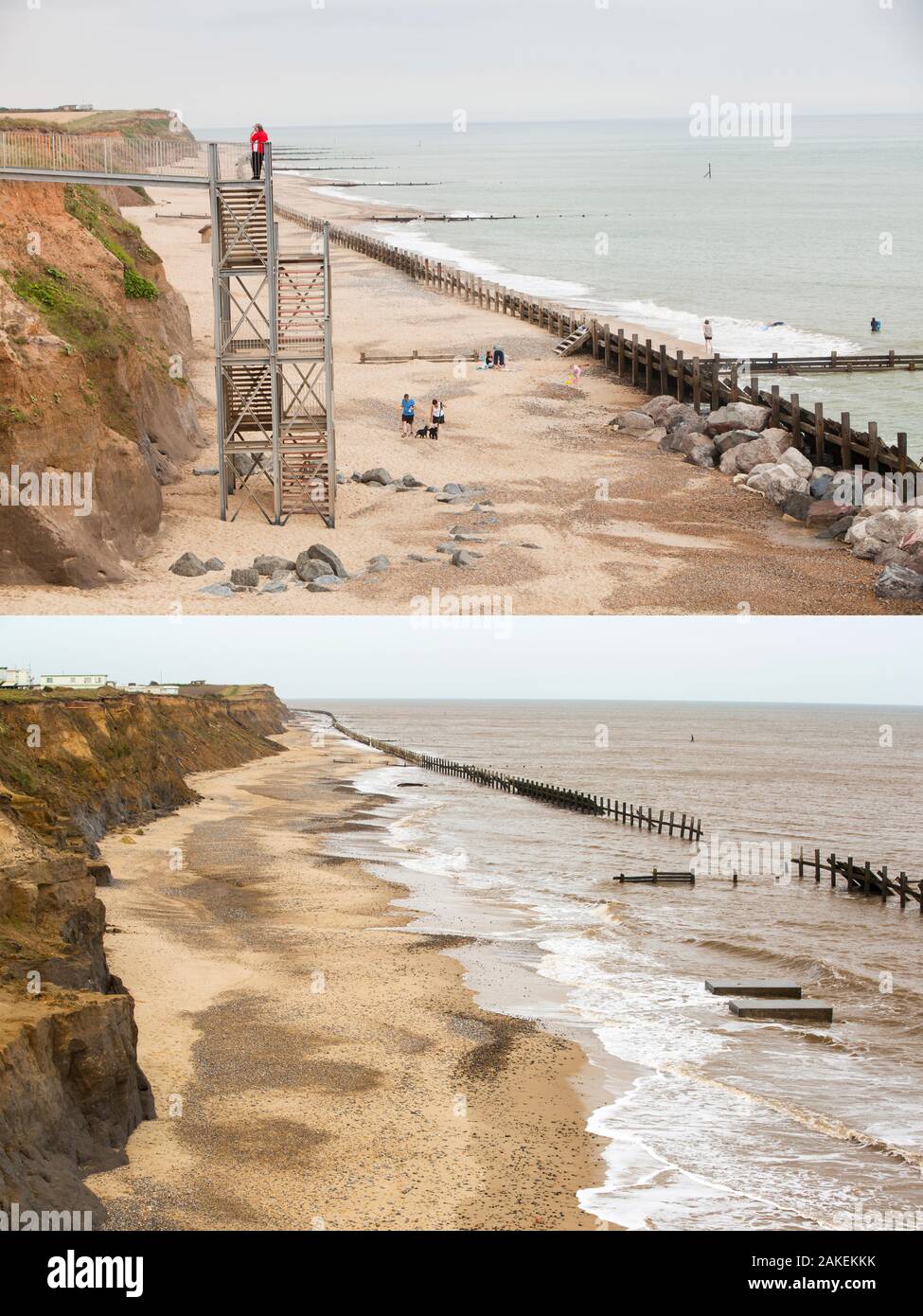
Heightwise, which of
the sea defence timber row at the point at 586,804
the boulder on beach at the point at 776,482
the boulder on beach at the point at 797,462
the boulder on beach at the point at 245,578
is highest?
the boulder on beach at the point at 797,462

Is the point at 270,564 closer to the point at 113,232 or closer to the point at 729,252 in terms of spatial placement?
the point at 113,232

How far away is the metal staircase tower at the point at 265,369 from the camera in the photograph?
23.3m

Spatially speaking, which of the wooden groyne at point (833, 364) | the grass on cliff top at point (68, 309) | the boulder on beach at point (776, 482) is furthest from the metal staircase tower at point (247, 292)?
the wooden groyne at point (833, 364)

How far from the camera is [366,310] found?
52.6 metres

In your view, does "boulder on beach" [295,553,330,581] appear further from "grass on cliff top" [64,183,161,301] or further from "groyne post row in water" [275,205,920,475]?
"groyne post row in water" [275,205,920,475]

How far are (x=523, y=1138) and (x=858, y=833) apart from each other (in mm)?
36378

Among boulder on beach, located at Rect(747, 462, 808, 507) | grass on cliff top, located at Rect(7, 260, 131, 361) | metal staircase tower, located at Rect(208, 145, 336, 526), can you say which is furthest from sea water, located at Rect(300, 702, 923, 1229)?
grass on cliff top, located at Rect(7, 260, 131, 361)

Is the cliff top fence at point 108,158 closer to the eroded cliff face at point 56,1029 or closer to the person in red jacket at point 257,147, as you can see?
the person in red jacket at point 257,147

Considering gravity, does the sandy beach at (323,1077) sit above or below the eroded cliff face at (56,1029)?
below

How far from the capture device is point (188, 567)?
2039 centimetres

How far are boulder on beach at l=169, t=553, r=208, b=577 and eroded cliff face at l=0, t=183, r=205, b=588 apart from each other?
91cm

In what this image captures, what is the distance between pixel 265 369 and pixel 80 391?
5.09 meters

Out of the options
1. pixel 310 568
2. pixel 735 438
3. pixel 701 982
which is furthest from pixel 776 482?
pixel 310 568

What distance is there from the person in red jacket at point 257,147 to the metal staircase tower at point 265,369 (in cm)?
17
